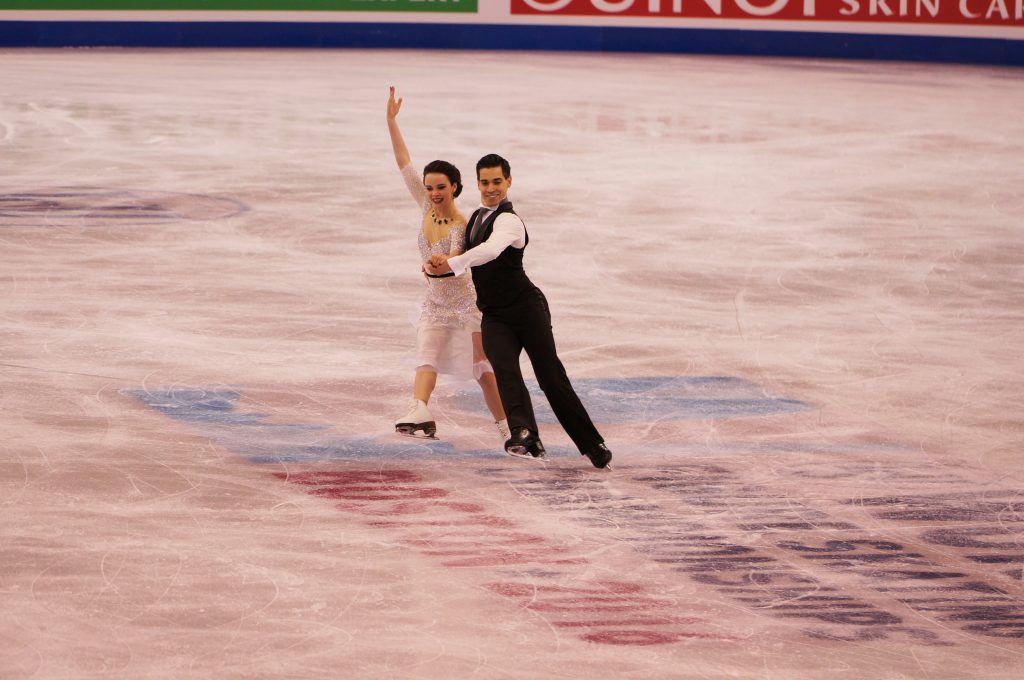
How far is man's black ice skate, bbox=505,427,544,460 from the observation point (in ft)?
23.1

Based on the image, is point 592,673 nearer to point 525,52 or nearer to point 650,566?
point 650,566

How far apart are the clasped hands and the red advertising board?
17.5 metres

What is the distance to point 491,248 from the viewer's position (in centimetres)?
670

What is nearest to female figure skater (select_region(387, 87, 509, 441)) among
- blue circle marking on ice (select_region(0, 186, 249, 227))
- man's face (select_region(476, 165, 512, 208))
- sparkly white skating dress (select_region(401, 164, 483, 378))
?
sparkly white skating dress (select_region(401, 164, 483, 378))

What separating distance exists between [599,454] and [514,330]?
0.67 metres

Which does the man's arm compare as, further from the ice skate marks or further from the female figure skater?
the ice skate marks

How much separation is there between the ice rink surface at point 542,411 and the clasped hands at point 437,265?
0.85 meters

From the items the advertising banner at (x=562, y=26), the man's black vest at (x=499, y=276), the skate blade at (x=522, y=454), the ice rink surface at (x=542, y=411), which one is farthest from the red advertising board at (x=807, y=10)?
the skate blade at (x=522, y=454)

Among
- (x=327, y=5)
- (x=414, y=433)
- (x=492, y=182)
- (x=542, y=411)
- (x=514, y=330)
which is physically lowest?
(x=542, y=411)

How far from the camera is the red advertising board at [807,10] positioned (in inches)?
901

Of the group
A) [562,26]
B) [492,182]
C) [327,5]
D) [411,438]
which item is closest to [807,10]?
[562,26]

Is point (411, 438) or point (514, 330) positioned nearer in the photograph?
point (514, 330)

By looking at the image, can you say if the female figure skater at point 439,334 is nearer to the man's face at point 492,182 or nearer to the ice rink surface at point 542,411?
the ice rink surface at point 542,411

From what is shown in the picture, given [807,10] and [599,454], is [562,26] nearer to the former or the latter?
[807,10]
